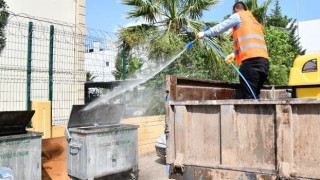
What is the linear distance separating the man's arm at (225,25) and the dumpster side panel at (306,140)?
1722 mm

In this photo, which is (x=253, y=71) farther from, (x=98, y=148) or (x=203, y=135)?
(x=98, y=148)

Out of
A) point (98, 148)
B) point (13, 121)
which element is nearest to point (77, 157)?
point (98, 148)

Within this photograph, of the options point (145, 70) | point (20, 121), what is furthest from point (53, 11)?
point (20, 121)

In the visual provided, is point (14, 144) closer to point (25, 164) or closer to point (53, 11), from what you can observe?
point (25, 164)

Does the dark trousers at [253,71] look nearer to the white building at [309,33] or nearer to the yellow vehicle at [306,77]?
the yellow vehicle at [306,77]

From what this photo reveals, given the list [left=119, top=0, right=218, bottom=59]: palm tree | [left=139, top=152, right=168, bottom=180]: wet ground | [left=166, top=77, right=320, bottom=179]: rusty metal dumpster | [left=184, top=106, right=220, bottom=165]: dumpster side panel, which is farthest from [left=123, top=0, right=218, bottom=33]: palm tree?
[left=184, top=106, right=220, bottom=165]: dumpster side panel

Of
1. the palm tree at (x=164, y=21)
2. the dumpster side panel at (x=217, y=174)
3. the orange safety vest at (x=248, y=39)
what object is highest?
the palm tree at (x=164, y=21)

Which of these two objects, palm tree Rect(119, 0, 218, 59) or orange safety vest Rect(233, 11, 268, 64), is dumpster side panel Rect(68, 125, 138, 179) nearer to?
orange safety vest Rect(233, 11, 268, 64)

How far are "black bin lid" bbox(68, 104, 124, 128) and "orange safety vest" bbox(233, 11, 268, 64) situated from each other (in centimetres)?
279

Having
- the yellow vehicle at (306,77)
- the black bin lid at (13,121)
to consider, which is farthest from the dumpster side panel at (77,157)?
the yellow vehicle at (306,77)

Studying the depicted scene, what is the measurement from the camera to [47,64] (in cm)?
802

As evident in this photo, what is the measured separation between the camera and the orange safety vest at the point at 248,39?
14.9 feet

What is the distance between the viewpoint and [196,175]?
345 centimetres

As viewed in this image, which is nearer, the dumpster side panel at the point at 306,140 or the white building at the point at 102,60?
the dumpster side panel at the point at 306,140
